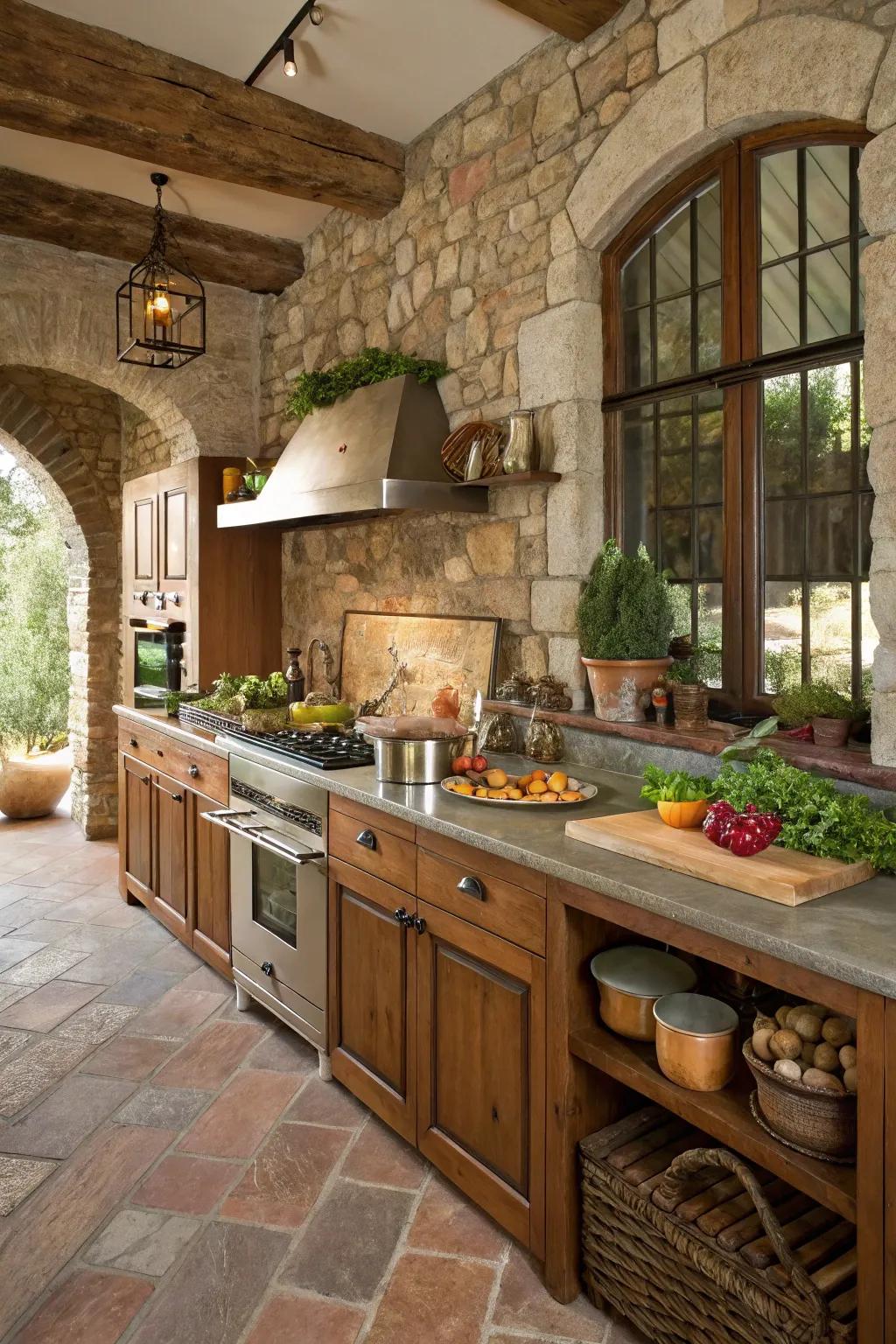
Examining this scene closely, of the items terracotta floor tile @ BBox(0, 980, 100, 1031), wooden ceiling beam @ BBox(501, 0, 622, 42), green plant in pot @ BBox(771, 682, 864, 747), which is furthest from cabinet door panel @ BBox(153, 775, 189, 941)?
wooden ceiling beam @ BBox(501, 0, 622, 42)

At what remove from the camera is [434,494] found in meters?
3.39

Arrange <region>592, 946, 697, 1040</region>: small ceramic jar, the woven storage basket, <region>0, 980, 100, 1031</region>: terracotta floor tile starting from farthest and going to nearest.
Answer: <region>0, 980, 100, 1031</region>: terracotta floor tile → <region>592, 946, 697, 1040</region>: small ceramic jar → the woven storage basket

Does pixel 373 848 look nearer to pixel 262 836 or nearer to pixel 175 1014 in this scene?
pixel 262 836

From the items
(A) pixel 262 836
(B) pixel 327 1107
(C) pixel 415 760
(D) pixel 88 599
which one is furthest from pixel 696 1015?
(D) pixel 88 599

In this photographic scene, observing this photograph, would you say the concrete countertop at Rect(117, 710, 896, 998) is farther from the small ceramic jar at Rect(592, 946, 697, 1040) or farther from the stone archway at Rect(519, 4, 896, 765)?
the stone archway at Rect(519, 4, 896, 765)

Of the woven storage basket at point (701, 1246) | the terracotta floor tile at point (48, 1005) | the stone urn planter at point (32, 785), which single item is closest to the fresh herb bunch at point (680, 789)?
the woven storage basket at point (701, 1246)

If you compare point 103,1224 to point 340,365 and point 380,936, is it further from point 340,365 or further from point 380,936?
point 340,365

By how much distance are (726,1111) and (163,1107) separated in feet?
6.35

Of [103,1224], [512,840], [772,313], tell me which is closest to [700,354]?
[772,313]

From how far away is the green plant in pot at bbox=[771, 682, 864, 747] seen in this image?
7.77 ft

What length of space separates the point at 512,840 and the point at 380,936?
0.73m

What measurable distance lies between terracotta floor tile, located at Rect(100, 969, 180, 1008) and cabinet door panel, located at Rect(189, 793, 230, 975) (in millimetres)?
174

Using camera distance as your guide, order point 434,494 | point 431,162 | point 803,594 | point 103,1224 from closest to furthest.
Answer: point 103,1224
point 803,594
point 434,494
point 431,162

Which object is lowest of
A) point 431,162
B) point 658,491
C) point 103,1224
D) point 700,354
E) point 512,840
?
point 103,1224
